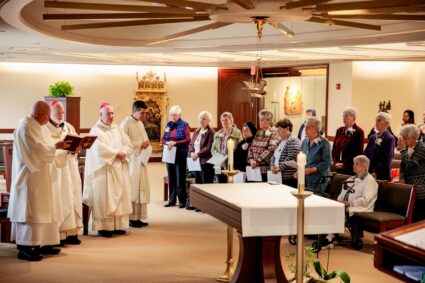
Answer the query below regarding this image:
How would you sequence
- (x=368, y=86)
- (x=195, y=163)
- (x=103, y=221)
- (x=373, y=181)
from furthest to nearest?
(x=368, y=86) → (x=195, y=163) → (x=103, y=221) → (x=373, y=181)

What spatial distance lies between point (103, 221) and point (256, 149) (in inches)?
91.1

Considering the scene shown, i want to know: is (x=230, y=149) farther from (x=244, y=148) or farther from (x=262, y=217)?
(x=244, y=148)

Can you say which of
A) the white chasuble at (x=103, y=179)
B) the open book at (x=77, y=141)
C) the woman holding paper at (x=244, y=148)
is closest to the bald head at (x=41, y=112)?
the open book at (x=77, y=141)

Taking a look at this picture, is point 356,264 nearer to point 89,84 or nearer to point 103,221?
point 103,221

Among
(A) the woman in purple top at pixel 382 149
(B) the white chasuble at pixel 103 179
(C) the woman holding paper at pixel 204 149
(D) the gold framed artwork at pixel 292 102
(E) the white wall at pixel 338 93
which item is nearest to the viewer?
(B) the white chasuble at pixel 103 179

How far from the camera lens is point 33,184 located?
753 cm

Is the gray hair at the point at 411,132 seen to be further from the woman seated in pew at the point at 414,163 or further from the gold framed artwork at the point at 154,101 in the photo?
the gold framed artwork at the point at 154,101

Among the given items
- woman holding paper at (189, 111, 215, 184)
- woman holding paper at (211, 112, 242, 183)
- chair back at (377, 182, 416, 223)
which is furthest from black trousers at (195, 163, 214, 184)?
chair back at (377, 182, 416, 223)

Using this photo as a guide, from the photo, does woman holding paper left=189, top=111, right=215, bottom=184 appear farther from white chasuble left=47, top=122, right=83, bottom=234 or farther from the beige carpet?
white chasuble left=47, top=122, right=83, bottom=234

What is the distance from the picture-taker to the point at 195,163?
1105 centimetres

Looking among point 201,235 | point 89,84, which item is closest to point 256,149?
point 201,235

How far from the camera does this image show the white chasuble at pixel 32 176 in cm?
746

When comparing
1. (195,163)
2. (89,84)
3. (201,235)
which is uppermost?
(89,84)

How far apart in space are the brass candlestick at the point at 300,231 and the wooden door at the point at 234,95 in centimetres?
1561
